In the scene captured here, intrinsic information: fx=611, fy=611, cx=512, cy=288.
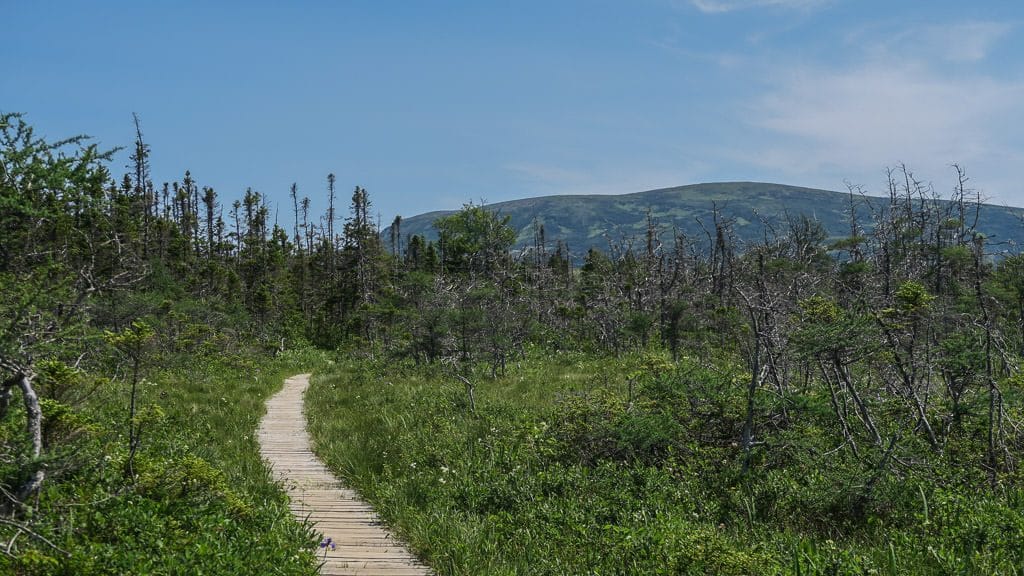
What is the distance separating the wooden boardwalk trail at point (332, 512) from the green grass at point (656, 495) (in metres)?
0.21

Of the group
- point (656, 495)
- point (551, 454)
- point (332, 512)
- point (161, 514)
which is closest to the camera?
point (161, 514)

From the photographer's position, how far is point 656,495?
277 inches

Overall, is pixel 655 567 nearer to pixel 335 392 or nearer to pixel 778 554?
pixel 778 554

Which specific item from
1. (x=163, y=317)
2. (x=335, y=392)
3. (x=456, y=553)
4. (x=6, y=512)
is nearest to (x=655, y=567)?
(x=456, y=553)

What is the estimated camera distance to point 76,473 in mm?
6621

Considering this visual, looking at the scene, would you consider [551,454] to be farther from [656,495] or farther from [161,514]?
[161,514]

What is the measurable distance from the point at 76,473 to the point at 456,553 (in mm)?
4366

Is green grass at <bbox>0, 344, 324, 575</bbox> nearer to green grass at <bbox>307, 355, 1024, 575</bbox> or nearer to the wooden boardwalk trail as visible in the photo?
the wooden boardwalk trail

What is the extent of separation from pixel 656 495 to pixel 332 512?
378 cm

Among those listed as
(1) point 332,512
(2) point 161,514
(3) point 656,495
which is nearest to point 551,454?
(3) point 656,495

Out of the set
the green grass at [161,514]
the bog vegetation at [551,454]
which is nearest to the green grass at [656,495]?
the bog vegetation at [551,454]

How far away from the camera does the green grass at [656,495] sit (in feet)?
17.2

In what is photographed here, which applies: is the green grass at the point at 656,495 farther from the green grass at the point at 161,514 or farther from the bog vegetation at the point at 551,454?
the green grass at the point at 161,514

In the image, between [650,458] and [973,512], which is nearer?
[973,512]
